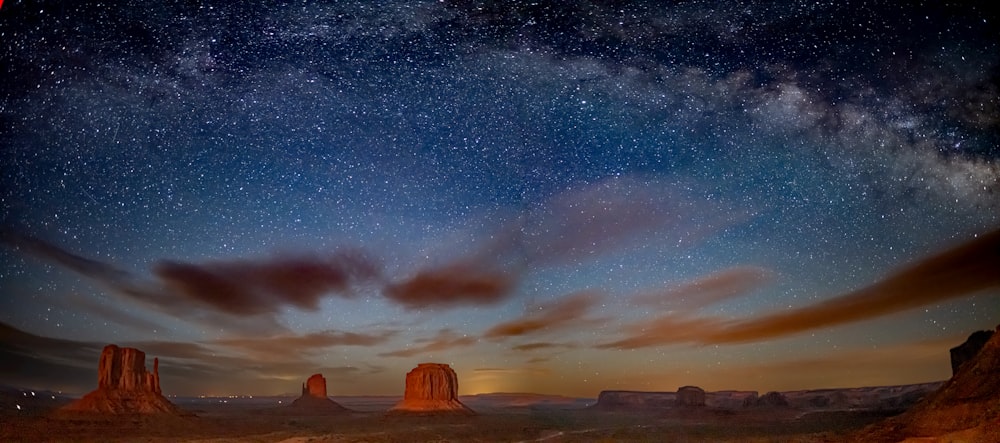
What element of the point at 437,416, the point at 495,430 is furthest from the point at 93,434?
the point at 437,416

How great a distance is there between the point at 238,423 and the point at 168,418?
855 cm

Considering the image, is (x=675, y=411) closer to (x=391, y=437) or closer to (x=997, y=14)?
(x=391, y=437)

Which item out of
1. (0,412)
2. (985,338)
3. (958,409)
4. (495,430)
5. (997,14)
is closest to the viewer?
(997,14)

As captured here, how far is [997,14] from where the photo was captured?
86.5 ft

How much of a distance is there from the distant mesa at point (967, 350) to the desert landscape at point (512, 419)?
0.10m

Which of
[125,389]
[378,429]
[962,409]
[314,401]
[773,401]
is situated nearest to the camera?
[962,409]

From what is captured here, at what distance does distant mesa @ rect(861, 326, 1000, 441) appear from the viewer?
108 feet

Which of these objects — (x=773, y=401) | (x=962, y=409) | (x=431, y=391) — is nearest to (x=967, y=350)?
(x=962, y=409)

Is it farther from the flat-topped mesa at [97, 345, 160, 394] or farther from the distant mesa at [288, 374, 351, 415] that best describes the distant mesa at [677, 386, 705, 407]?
the flat-topped mesa at [97, 345, 160, 394]

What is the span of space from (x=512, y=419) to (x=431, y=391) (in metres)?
23.8

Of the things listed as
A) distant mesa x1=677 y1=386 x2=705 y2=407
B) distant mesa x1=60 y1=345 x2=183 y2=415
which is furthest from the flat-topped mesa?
distant mesa x1=677 y1=386 x2=705 y2=407

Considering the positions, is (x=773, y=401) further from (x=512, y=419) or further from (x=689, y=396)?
(x=512, y=419)

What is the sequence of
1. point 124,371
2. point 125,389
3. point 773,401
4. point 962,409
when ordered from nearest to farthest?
point 962,409, point 124,371, point 125,389, point 773,401

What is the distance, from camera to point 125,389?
67.8 m
